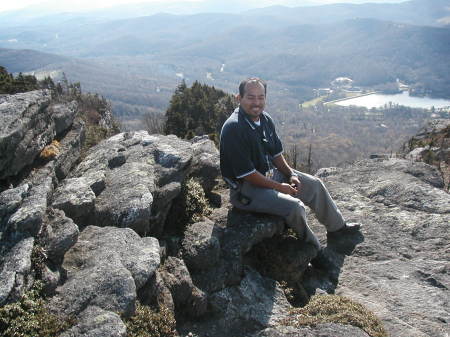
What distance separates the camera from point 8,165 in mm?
7797

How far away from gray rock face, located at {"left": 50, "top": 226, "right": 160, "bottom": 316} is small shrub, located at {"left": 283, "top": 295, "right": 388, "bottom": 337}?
271 cm

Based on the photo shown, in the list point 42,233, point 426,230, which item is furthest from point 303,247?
point 42,233

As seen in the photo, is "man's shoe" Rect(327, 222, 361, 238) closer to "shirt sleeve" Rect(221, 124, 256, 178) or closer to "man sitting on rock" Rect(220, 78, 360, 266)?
"man sitting on rock" Rect(220, 78, 360, 266)

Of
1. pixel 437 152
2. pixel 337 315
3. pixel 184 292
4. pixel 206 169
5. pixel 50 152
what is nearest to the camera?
pixel 337 315

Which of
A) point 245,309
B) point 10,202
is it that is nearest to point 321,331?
point 245,309

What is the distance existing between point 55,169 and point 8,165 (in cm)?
124

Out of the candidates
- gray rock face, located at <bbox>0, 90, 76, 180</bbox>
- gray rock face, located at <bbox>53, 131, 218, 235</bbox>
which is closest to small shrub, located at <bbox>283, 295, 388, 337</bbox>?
gray rock face, located at <bbox>53, 131, 218, 235</bbox>

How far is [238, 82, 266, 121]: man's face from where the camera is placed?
27.3ft

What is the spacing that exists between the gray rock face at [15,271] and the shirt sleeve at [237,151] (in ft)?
13.2

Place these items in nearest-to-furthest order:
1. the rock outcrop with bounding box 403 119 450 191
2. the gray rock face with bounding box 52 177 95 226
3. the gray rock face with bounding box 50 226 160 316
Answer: the gray rock face with bounding box 50 226 160 316 → the gray rock face with bounding box 52 177 95 226 → the rock outcrop with bounding box 403 119 450 191

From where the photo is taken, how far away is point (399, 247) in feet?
31.8

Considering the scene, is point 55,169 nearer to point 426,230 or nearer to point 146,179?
point 146,179

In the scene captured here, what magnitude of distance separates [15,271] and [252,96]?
538cm

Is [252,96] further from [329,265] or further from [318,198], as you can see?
[329,265]
